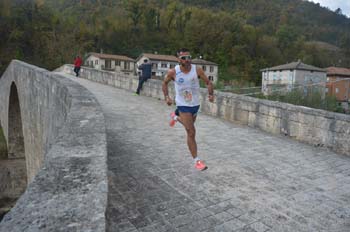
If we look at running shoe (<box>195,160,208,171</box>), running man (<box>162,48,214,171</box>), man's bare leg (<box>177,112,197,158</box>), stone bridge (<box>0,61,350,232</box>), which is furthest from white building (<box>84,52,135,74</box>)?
running shoe (<box>195,160,208,171</box>)

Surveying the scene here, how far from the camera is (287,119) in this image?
6.33 m

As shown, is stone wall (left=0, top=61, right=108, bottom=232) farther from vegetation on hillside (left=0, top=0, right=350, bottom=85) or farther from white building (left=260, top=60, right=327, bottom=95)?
vegetation on hillside (left=0, top=0, right=350, bottom=85)

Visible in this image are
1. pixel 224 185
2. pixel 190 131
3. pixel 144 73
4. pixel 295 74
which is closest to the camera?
pixel 224 185

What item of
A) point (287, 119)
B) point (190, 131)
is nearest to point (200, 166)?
point (190, 131)

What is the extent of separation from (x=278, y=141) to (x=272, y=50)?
2770 inches

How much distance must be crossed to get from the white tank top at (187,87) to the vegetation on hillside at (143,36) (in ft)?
141

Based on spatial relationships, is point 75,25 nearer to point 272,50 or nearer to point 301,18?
point 272,50

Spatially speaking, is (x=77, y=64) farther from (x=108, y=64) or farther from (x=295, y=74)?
(x=295, y=74)

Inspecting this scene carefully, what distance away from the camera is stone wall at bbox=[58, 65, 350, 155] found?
532 cm

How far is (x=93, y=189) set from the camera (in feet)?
6.63

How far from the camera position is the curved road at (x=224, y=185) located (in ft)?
8.79

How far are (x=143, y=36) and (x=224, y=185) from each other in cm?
6421

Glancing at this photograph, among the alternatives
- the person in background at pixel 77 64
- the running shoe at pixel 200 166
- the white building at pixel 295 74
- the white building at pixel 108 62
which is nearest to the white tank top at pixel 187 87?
the running shoe at pixel 200 166

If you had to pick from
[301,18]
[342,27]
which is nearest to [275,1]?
[301,18]
